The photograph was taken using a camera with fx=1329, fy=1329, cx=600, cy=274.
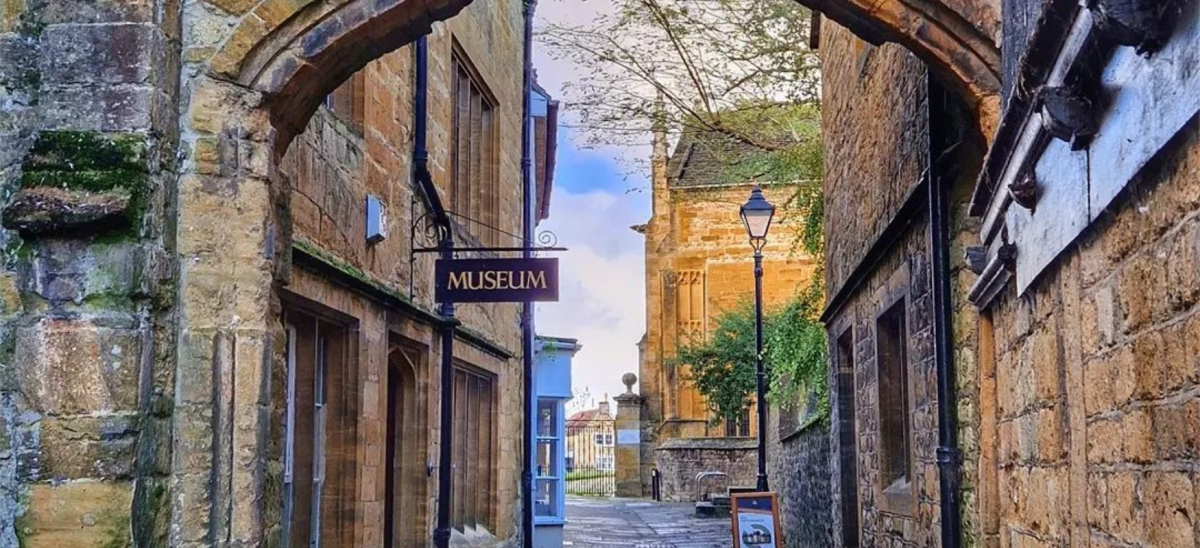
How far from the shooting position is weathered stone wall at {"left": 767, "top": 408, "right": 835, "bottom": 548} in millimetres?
11523

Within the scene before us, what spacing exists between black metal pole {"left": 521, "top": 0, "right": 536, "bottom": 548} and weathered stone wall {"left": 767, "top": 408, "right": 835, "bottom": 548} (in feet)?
8.93

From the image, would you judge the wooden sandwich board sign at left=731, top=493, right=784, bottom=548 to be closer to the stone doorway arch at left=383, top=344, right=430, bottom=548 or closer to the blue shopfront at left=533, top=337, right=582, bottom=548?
the stone doorway arch at left=383, top=344, right=430, bottom=548

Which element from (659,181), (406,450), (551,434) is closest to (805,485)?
(406,450)

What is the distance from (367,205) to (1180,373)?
6503 millimetres

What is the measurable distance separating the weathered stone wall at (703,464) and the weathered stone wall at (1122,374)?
28.0 meters

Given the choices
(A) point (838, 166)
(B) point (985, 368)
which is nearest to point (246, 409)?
(B) point (985, 368)

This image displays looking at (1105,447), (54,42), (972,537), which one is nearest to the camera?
(1105,447)

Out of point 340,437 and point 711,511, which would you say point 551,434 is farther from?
point 340,437

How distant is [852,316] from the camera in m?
9.47

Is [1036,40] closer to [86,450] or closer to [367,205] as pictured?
[86,450]

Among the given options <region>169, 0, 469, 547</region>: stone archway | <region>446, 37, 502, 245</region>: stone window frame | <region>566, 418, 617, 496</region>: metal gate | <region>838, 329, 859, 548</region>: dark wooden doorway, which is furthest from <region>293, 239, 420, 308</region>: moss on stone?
<region>566, 418, 617, 496</region>: metal gate

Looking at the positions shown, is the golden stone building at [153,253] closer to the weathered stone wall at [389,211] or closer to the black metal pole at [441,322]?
the weathered stone wall at [389,211]

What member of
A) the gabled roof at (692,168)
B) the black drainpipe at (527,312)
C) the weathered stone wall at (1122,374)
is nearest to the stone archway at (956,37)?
the weathered stone wall at (1122,374)

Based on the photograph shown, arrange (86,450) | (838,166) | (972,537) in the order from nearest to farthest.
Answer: (86,450) → (972,537) → (838,166)
